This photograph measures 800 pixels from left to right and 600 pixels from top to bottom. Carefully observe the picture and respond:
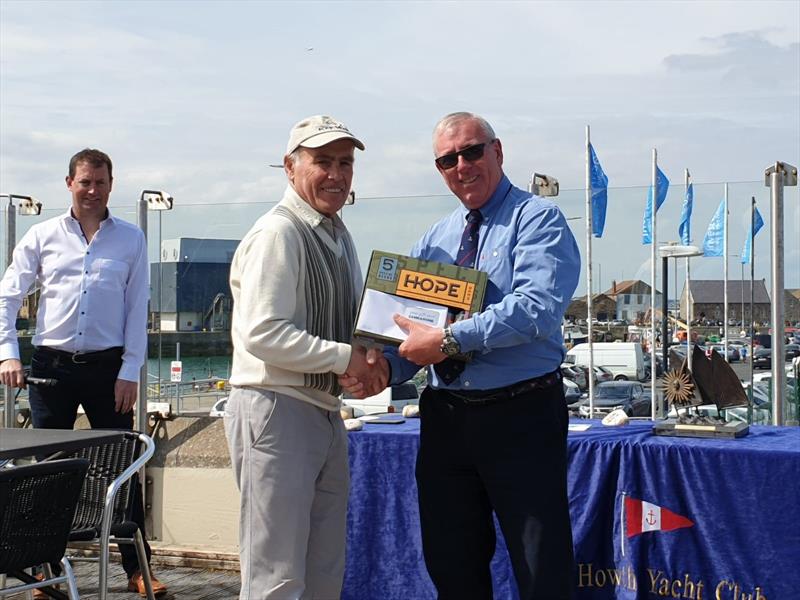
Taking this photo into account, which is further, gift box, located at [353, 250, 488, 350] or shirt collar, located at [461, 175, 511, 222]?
shirt collar, located at [461, 175, 511, 222]

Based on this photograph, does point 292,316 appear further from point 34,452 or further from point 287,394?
point 34,452

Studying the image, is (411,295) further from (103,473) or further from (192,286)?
(192,286)

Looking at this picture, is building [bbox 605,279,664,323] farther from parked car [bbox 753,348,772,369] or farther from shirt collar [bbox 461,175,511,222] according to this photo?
shirt collar [bbox 461,175,511,222]

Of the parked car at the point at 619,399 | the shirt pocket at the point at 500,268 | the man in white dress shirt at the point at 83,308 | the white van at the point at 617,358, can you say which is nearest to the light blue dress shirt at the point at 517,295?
the shirt pocket at the point at 500,268

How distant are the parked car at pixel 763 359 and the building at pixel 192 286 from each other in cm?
297

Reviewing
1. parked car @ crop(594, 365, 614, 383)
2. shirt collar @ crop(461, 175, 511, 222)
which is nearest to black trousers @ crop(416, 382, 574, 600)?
shirt collar @ crop(461, 175, 511, 222)

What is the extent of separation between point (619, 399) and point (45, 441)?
5058 mm

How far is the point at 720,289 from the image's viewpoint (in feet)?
21.7

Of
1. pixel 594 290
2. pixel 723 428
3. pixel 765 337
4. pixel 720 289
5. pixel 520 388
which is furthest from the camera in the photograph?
pixel 720 289

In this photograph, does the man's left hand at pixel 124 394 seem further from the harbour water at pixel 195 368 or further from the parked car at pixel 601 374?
the parked car at pixel 601 374

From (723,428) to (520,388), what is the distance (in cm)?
115

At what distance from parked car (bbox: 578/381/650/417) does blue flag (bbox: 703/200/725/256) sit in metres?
1.19

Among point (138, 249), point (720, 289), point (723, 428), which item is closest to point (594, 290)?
point (720, 289)

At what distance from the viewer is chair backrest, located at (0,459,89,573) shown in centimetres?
275
